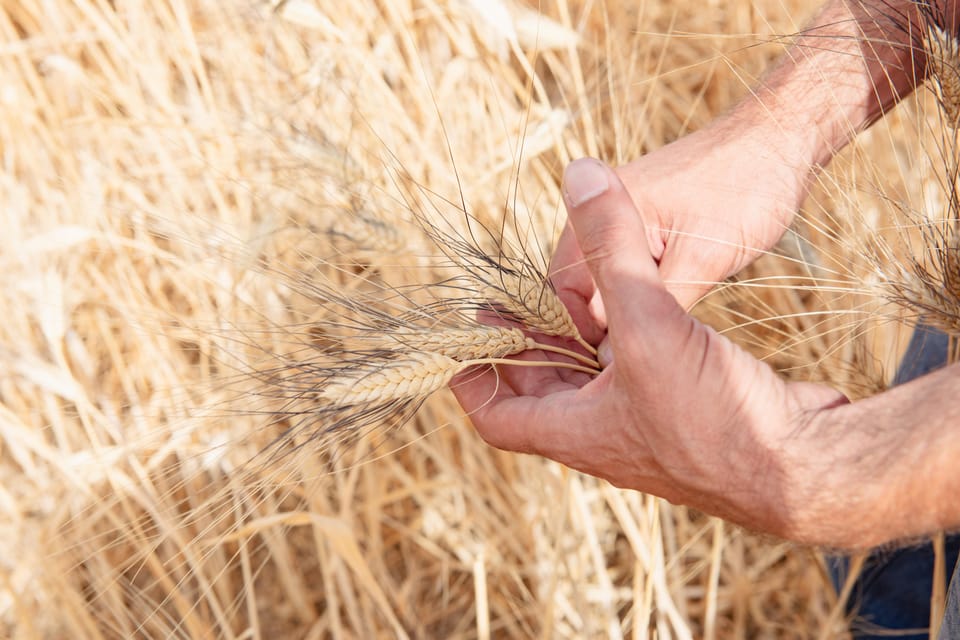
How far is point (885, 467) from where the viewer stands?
1.66 ft

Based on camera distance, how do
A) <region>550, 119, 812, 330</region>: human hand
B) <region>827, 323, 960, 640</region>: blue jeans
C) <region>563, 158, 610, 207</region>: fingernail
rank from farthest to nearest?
<region>827, 323, 960, 640</region>: blue jeans, <region>550, 119, 812, 330</region>: human hand, <region>563, 158, 610, 207</region>: fingernail

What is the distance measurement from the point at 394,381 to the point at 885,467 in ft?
1.10

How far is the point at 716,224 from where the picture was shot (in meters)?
0.77

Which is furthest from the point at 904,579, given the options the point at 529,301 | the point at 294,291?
the point at 294,291

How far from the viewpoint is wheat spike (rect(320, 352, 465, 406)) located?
58 centimetres

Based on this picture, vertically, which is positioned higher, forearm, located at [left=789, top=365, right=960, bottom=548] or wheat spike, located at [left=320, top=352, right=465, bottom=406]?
wheat spike, located at [left=320, top=352, right=465, bottom=406]

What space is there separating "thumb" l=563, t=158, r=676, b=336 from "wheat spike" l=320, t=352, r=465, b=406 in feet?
0.44

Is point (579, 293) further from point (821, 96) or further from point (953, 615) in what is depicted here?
point (953, 615)

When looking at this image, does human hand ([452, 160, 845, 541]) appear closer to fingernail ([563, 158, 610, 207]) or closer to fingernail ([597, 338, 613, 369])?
fingernail ([563, 158, 610, 207])

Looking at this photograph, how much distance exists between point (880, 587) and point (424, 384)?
77 centimetres

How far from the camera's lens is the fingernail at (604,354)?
78 cm

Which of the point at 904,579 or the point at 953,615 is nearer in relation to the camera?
the point at 953,615

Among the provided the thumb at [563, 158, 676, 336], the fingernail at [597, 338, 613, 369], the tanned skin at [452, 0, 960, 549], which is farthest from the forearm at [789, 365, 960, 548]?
the fingernail at [597, 338, 613, 369]

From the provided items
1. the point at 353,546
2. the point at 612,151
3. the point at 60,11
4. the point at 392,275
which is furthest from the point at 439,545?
the point at 60,11
